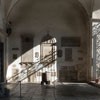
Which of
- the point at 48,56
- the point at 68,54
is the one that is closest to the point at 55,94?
the point at 48,56

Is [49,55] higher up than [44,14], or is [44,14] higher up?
[44,14]

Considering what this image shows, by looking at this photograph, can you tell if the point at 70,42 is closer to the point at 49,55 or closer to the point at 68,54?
the point at 68,54

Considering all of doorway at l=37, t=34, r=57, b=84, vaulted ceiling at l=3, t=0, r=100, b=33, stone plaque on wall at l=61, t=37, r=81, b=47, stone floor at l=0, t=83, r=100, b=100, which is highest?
vaulted ceiling at l=3, t=0, r=100, b=33

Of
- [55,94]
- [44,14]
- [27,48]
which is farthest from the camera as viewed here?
[44,14]

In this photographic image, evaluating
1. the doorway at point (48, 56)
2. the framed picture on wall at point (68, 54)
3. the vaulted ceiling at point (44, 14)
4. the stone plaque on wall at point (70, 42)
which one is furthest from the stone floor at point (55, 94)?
the vaulted ceiling at point (44, 14)

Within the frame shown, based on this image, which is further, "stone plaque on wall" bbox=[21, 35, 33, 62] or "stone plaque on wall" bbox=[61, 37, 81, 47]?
"stone plaque on wall" bbox=[61, 37, 81, 47]

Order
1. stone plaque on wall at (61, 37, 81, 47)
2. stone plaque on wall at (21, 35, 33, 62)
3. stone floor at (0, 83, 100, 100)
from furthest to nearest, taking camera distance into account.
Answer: stone plaque on wall at (61, 37, 81, 47) < stone plaque on wall at (21, 35, 33, 62) < stone floor at (0, 83, 100, 100)

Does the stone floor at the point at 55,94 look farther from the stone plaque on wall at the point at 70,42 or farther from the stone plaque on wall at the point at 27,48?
the stone plaque on wall at the point at 70,42

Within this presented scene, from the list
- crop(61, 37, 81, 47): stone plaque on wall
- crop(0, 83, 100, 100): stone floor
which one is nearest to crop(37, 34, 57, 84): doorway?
crop(61, 37, 81, 47): stone plaque on wall

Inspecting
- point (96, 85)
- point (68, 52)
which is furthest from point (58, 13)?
point (96, 85)

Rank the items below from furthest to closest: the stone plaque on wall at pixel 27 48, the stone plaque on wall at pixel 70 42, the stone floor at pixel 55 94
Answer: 1. the stone plaque on wall at pixel 70 42
2. the stone plaque on wall at pixel 27 48
3. the stone floor at pixel 55 94

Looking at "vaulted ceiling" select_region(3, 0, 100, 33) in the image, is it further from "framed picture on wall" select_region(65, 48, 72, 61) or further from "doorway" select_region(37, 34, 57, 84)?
"framed picture on wall" select_region(65, 48, 72, 61)

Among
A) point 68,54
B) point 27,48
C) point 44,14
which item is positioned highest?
point 44,14

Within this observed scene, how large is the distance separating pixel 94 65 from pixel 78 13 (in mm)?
3528
